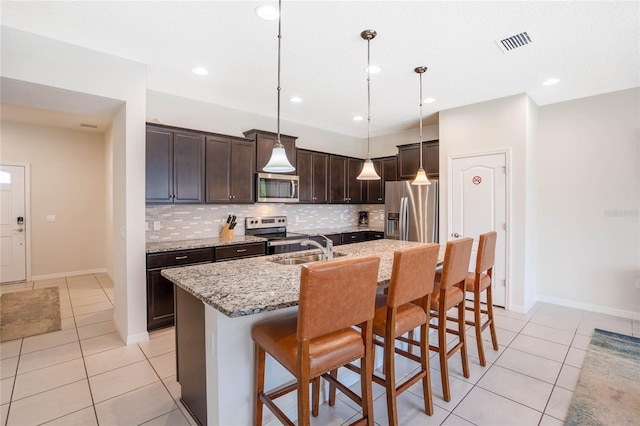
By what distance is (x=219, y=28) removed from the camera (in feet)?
8.13

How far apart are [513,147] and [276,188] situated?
3239mm

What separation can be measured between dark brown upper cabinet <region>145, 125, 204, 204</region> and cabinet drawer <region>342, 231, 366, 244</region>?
2576 mm

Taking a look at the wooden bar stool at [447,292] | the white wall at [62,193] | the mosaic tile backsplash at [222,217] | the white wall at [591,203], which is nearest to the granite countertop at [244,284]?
the wooden bar stool at [447,292]


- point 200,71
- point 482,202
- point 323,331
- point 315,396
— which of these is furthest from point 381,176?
point 323,331

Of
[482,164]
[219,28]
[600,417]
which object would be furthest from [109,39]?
[600,417]

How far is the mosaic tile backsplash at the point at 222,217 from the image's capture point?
12.7 ft

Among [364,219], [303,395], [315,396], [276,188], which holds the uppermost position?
[276,188]

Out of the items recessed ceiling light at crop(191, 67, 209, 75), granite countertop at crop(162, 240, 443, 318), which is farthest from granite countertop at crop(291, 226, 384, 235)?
recessed ceiling light at crop(191, 67, 209, 75)

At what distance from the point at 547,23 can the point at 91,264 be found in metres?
7.53

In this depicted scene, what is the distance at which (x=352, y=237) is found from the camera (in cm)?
564

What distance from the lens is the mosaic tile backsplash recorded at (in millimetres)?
3877

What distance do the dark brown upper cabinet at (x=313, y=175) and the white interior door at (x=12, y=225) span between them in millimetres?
4772

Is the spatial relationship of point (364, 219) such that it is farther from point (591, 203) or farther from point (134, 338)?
point (134, 338)

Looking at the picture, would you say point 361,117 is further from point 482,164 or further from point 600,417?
point 600,417
